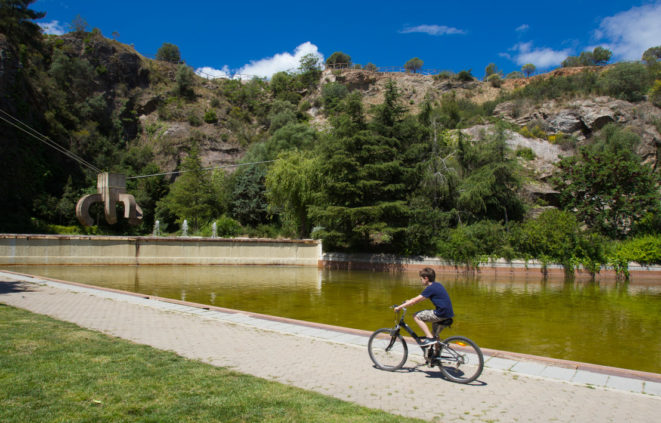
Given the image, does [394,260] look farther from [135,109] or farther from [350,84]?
[350,84]

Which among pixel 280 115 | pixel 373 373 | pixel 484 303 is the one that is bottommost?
pixel 484 303

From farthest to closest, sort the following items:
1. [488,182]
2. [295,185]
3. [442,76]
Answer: [442,76] < [295,185] < [488,182]

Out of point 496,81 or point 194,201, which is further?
point 496,81

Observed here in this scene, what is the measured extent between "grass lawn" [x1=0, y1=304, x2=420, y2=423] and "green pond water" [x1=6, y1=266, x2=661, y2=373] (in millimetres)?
5622

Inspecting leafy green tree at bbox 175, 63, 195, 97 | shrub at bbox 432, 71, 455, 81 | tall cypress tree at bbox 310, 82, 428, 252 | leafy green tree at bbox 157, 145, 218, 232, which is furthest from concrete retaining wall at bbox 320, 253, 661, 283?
shrub at bbox 432, 71, 455, 81

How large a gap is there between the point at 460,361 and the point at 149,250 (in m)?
24.4

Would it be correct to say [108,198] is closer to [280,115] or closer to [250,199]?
[250,199]

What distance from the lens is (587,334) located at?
1041 centimetres

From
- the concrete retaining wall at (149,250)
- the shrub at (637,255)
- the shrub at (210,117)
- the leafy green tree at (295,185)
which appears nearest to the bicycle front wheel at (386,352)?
the concrete retaining wall at (149,250)

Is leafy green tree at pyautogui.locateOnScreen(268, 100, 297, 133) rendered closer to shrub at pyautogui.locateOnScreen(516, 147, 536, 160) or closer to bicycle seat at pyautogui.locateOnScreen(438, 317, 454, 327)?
shrub at pyautogui.locateOnScreen(516, 147, 536, 160)

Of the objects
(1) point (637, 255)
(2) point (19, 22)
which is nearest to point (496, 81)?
(1) point (637, 255)

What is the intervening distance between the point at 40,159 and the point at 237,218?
20802 mm

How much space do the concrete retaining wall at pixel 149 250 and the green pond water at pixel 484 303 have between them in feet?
4.96

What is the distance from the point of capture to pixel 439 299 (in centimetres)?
603
